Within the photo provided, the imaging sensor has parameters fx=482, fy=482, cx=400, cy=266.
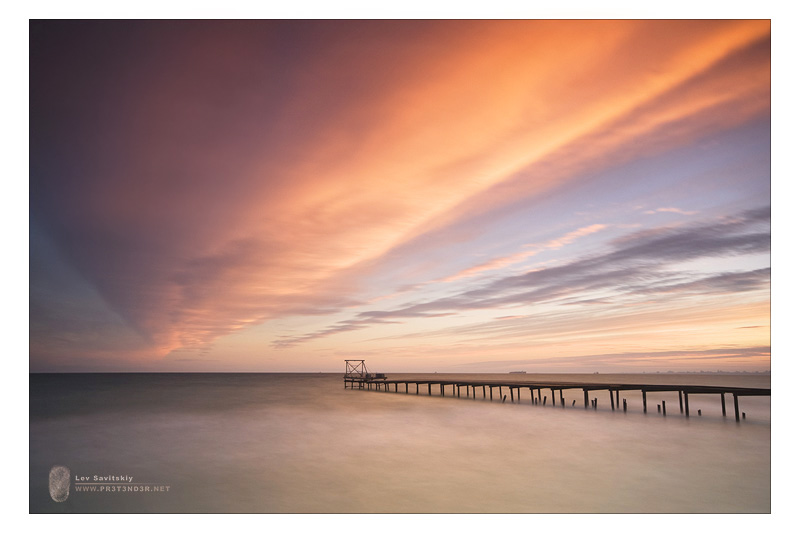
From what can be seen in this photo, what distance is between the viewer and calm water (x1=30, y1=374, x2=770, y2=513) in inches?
232

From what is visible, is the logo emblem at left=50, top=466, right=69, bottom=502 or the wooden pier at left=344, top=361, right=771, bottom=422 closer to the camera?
the logo emblem at left=50, top=466, right=69, bottom=502

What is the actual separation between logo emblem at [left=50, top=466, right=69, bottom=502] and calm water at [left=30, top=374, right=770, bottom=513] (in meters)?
0.07

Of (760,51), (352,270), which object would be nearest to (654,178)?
(760,51)

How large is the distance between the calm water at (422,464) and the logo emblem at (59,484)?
0.07 meters

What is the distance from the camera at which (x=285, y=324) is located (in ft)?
45.2

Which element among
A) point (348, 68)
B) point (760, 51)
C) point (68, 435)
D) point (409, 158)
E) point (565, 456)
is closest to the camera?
point (760, 51)

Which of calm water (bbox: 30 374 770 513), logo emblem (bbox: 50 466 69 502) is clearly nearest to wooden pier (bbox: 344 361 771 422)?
calm water (bbox: 30 374 770 513)

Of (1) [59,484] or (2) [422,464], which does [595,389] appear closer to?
(2) [422,464]

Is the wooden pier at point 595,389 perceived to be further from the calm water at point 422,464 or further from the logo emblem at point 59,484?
the logo emblem at point 59,484

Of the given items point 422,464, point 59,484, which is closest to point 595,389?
point 422,464

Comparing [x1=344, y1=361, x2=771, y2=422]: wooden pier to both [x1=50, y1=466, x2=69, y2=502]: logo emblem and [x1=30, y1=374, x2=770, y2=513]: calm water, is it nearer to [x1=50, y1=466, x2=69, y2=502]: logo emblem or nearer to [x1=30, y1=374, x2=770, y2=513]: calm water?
[x1=30, y1=374, x2=770, y2=513]: calm water

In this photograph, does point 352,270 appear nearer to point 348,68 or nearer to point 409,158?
point 409,158

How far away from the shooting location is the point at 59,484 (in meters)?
5.81
